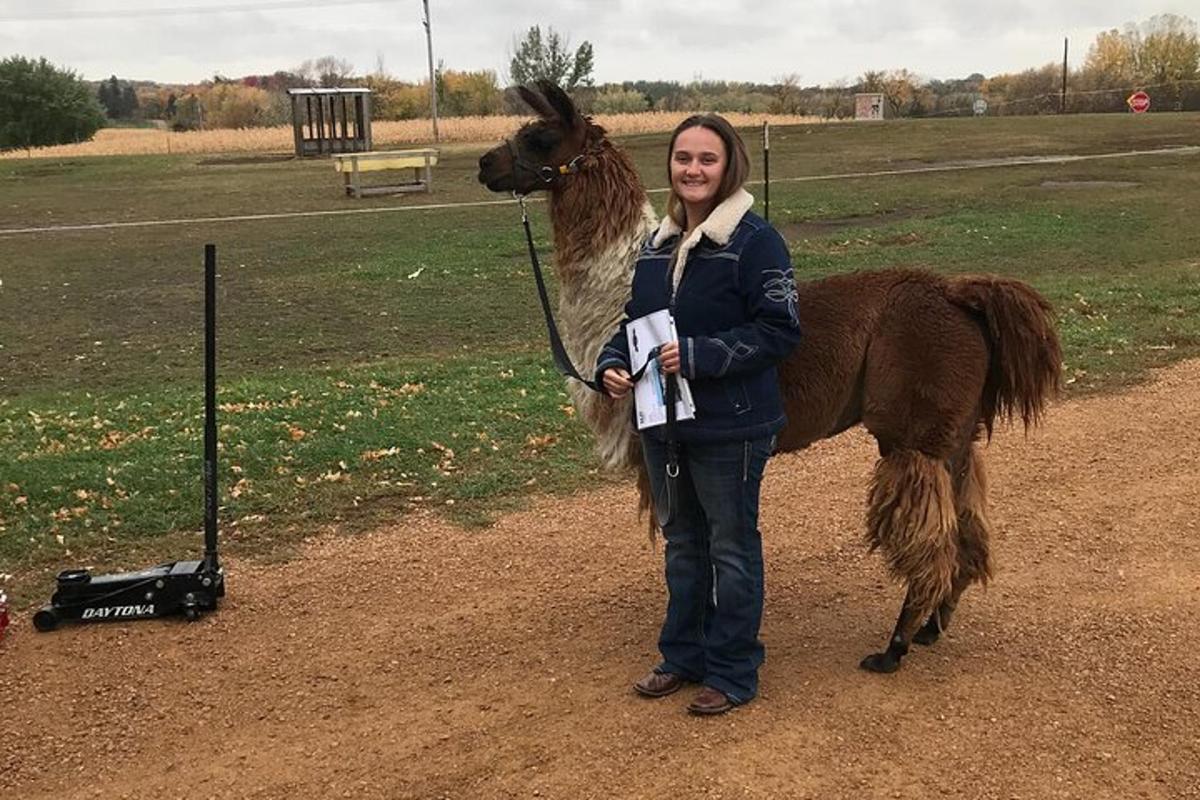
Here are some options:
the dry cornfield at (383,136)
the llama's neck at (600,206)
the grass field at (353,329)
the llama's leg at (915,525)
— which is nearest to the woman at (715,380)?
the llama's neck at (600,206)

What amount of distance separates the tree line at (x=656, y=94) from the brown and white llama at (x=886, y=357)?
45146 millimetres

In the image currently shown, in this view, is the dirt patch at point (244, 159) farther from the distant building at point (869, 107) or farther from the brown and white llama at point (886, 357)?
the brown and white llama at point (886, 357)

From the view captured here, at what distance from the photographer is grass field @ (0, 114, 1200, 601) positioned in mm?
7145

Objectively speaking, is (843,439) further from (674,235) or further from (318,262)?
(318,262)

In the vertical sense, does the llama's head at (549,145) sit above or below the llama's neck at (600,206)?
above

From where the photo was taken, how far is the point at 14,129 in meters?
57.4

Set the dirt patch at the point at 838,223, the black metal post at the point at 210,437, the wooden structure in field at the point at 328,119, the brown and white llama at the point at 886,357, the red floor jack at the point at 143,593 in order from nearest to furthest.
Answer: the brown and white llama at the point at 886,357
the red floor jack at the point at 143,593
the black metal post at the point at 210,437
the dirt patch at the point at 838,223
the wooden structure in field at the point at 328,119

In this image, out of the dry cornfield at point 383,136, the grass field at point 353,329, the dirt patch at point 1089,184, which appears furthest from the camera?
the dry cornfield at point 383,136

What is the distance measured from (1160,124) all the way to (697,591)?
40.3m

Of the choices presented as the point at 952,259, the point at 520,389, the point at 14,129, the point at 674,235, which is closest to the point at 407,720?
the point at 674,235

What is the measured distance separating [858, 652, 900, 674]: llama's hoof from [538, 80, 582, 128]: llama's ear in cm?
259

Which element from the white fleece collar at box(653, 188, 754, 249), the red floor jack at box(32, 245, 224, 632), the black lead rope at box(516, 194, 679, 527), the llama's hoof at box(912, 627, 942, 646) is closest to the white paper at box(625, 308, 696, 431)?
the black lead rope at box(516, 194, 679, 527)

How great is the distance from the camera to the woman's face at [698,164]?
3.92 metres

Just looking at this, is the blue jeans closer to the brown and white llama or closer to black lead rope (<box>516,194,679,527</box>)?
black lead rope (<box>516,194,679,527</box>)
